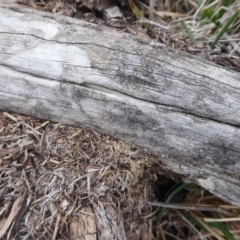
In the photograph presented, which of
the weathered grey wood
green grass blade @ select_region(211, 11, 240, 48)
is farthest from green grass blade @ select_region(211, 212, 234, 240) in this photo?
green grass blade @ select_region(211, 11, 240, 48)

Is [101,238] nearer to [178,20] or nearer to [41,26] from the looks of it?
[41,26]

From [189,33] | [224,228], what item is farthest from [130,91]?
[224,228]

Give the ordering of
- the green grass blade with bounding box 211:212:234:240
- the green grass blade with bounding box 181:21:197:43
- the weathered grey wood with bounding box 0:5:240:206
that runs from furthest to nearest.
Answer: the green grass blade with bounding box 181:21:197:43 → the green grass blade with bounding box 211:212:234:240 → the weathered grey wood with bounding box 0:5:240:206

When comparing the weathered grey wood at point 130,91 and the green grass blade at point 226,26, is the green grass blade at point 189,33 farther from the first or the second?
the weathered grey wood at point 130,91

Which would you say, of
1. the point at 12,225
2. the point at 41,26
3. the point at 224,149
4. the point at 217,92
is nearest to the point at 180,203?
the point at 224,149

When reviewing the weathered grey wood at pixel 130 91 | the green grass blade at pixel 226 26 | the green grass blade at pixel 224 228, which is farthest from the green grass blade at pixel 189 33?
the green grass blade at pixel 224 228

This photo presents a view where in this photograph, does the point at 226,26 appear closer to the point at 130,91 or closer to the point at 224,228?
the point at 130,91

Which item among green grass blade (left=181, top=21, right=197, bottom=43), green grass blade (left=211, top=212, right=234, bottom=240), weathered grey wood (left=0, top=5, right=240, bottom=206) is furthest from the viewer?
green grass blade (left=181, top=21, right=197, bottom=43)

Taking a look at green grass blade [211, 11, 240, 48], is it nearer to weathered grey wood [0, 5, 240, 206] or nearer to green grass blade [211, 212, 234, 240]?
weathered grey wood [0, 5, 240, 206]
